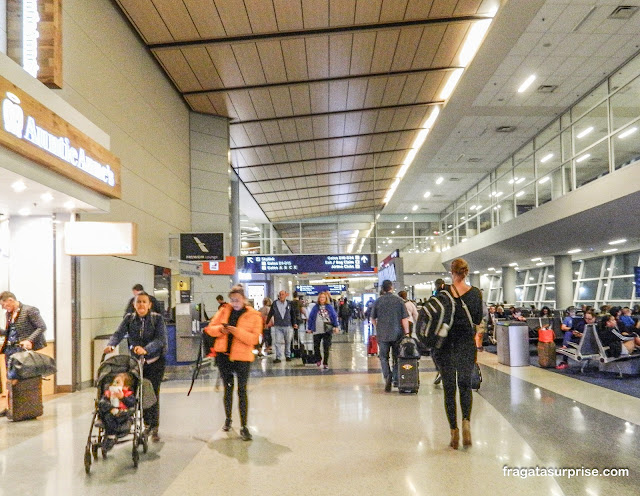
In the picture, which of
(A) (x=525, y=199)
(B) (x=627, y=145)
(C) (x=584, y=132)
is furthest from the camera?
(A) (x=525, y=199)

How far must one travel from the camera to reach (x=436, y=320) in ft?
18.1

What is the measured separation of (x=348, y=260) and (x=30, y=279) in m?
12.6

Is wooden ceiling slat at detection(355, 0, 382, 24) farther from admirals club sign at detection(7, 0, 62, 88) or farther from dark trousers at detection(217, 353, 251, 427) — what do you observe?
dark trousers at detection(217, 353, 251, 427)

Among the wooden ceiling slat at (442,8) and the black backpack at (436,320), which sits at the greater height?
the wooden ceiling slat at (442,8)

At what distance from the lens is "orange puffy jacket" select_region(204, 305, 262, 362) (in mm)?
6121

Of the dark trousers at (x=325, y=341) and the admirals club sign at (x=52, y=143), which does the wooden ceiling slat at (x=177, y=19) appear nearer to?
the admirals club sign at (x=52, y=143)

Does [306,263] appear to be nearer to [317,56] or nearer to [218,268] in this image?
[218,268]

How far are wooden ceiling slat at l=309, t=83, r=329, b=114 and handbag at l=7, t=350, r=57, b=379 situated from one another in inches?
375

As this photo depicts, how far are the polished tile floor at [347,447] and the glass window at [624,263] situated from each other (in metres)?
19.7

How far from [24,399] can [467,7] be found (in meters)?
9.97

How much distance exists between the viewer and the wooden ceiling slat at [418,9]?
35.5ft

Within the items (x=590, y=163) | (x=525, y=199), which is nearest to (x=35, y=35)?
(x=590, y=163)

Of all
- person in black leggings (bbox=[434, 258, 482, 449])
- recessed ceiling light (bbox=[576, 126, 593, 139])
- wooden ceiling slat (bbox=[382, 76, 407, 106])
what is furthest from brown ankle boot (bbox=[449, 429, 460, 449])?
recessed ceiling light (bbox=[576, 126, 593, 139])

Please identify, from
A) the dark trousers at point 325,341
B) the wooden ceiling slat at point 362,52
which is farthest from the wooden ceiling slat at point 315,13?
the dark trousers at point 325,341
